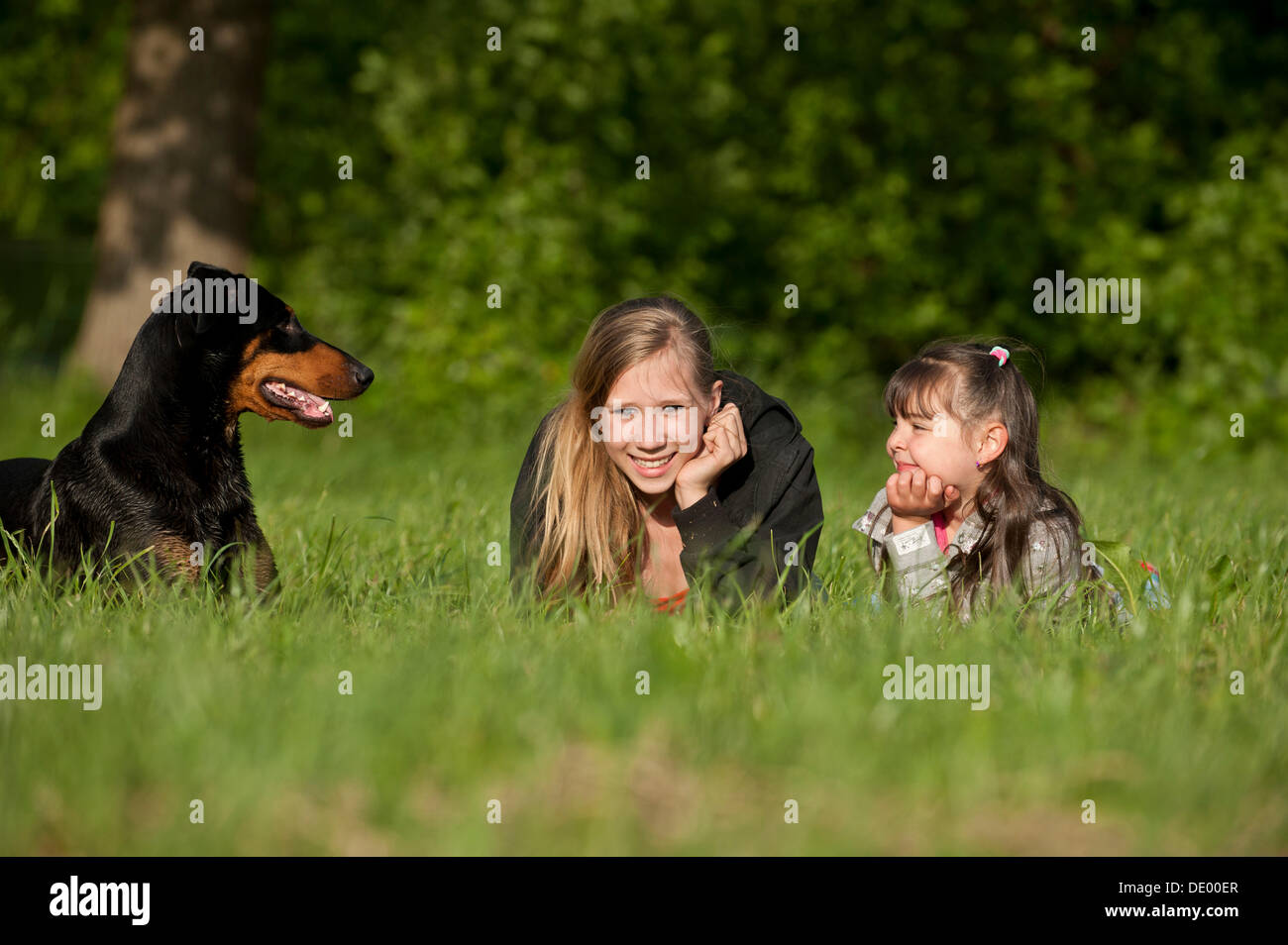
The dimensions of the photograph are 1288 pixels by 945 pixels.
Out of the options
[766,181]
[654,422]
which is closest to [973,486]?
[654,422]

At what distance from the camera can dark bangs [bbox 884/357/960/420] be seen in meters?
4.10

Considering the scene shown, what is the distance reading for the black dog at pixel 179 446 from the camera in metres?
3.93

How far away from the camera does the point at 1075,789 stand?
243cm

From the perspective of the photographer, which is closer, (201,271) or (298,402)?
(201,271)

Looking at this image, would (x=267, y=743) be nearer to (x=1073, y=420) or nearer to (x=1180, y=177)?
(x=1073, y=420)

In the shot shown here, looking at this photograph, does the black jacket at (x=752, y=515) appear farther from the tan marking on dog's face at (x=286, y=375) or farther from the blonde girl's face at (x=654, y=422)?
the tan marking on dog's face at (x=286, y=375)

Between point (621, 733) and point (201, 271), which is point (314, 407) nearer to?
point (201, 271)

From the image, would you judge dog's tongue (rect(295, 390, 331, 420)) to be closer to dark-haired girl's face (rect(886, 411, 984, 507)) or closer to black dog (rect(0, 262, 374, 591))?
black dog (rect(0, 262, 374, 591))

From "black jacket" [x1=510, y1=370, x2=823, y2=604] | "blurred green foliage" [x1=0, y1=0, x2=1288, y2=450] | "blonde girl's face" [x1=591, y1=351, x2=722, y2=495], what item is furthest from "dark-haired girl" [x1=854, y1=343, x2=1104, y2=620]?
"blurred green foliage" [x1=0, y1=0, x2=1288, y2=450]

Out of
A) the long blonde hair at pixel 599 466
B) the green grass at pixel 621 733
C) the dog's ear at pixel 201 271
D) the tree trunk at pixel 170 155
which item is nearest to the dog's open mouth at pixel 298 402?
the dog's ear at pixel 201 271

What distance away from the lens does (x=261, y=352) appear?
4191 millimetres

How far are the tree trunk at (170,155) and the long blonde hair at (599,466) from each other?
671cm

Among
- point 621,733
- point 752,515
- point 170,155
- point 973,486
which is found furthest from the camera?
point 170,155

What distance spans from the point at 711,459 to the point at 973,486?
93cm
